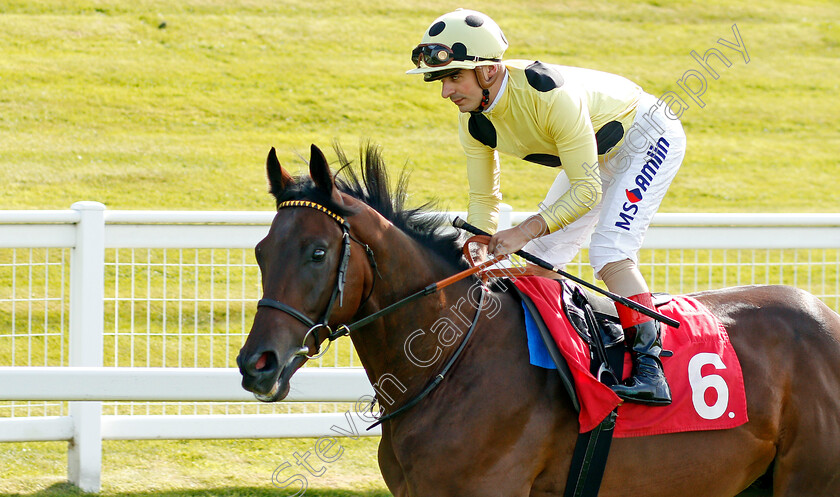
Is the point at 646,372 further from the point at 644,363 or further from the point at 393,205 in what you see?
the point at 393,205

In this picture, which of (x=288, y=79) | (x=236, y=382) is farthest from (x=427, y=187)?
(x=236, y=382)

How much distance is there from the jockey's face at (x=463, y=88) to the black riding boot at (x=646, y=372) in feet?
2.98

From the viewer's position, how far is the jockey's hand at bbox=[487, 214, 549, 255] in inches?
114

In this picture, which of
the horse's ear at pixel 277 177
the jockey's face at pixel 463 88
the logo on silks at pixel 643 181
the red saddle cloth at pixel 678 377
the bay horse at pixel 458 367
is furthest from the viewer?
the logo on silks at pixel 643 181

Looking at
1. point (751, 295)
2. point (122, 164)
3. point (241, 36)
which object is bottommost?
point (122, 164)

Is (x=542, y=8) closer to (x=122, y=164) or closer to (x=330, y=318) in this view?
(x=122, y=164)

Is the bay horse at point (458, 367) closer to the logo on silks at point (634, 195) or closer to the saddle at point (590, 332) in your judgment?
the saddle at point (590, 332)

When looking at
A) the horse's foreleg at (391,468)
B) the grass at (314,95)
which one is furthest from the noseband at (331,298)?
the grass at (314,95)

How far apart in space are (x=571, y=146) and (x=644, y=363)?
729 millimetres

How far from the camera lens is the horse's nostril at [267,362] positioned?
2.42 meters

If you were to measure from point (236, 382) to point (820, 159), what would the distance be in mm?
10768

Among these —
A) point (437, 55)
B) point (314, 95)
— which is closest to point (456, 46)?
point (437, 55)

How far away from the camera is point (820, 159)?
490 inches

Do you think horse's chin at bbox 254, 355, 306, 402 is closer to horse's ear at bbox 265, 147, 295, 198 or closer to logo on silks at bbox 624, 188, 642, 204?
horse's ear at bbox 265, 147, 295, 198
